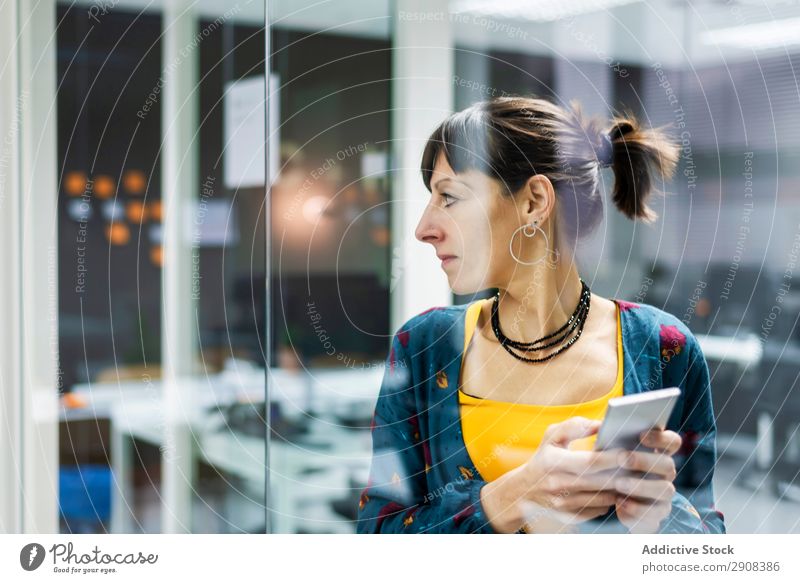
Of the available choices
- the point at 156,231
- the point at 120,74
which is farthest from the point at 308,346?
the point at 120,74

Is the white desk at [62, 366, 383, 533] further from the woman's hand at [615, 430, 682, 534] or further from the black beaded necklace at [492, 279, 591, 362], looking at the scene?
the woman's hand at [615, 430, 682, 534]

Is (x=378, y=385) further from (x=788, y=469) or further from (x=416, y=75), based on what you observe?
(x=788, y=469)

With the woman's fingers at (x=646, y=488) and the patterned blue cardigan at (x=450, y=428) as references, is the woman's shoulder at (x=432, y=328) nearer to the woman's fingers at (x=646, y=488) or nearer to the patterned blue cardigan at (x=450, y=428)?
the patterned blue cardigan at (x=450, y=428)

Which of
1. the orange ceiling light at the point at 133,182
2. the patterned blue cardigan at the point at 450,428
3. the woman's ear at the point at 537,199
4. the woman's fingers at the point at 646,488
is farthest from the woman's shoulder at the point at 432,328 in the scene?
the orange ceiling light at the point at 133,182

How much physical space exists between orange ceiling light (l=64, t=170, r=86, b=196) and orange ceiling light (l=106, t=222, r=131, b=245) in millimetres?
49

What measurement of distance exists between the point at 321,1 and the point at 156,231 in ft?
0.97

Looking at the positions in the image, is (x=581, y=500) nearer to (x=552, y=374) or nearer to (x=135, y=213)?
(x=552, y=374)

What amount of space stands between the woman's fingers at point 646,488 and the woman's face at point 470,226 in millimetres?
227

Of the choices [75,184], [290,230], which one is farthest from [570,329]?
[75,184]

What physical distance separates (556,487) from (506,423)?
0.26 ft

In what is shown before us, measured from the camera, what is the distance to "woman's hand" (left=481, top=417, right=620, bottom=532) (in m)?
0.76

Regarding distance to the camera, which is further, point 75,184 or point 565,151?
point 75,184

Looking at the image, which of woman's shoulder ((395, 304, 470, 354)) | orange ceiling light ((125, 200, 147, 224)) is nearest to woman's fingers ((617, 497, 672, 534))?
woman's shoulder ((395, 304, 470, 354))

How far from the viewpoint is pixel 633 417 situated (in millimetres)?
750
